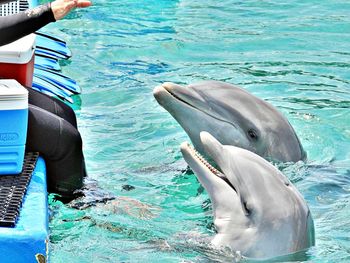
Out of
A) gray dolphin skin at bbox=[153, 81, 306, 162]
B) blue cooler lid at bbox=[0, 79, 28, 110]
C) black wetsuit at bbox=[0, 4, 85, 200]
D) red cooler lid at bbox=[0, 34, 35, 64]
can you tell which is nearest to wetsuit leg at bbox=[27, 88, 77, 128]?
black wetsuit at bbox=[0, 4, 85, 200]

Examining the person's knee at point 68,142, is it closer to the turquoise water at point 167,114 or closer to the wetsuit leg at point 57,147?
the wetsuit leg at point 57,147

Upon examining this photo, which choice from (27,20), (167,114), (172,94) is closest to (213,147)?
(172,94)

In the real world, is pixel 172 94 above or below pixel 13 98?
below

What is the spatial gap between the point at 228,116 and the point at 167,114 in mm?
2538

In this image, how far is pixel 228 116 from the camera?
20.0ft

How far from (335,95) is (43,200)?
490cm

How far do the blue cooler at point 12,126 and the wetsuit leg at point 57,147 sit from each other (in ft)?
1.29

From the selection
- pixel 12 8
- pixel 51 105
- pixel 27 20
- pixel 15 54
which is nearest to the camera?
pixel 27 20

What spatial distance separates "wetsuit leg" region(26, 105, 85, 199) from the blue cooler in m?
0.39

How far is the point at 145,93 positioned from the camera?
9273 millimetres

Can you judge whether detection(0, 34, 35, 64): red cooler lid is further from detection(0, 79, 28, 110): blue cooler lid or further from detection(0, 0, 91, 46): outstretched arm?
detection(0, 79, 28, 110): blue cooler lid

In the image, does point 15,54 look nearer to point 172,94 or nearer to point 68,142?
point 68,142

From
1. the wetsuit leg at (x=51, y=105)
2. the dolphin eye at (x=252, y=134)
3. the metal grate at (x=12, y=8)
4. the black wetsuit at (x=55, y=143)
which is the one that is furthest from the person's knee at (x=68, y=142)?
the metal grate at (x=12, y=8)

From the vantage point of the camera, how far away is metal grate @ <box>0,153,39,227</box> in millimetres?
4652
